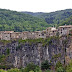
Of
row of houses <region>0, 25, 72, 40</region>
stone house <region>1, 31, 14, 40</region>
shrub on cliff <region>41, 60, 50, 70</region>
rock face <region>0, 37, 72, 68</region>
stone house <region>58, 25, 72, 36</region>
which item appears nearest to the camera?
rock face <region>0, 37, 72, 68</region>

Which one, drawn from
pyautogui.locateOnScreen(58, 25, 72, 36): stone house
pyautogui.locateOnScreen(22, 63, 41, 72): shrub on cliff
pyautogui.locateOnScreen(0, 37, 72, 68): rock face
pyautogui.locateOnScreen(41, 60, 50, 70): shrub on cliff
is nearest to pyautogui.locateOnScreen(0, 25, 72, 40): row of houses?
pyautogui.locateOnScreen(58, 25, 72, 36): stone house

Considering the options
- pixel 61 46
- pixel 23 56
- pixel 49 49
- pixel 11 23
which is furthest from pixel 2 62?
pixel 11 23

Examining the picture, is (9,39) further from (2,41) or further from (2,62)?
(2,62)

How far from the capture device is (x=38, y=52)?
7594 cm

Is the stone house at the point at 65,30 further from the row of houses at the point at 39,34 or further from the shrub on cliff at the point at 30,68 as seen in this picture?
the shrub on cliff at the point at 30,68

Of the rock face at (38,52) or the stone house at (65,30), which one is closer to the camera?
the rock face at (38,52)

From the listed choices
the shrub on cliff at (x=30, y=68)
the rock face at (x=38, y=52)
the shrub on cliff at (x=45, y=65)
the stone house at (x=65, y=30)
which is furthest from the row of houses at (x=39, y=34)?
the shrub on cliff at (x=30, y=68)

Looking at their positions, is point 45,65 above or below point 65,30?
below

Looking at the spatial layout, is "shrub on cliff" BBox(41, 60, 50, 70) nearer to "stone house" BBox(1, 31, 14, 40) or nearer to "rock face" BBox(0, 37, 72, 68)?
"rock face" BBox(0, 37, 72, 68)

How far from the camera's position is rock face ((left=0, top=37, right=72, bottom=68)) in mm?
66438

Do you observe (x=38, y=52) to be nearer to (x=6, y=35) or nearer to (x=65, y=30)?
(x=65, y=30)

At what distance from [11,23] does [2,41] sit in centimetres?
7337

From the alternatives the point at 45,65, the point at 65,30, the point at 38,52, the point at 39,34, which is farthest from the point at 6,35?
the point at 65,30

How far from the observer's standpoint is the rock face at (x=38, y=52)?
218 ft
